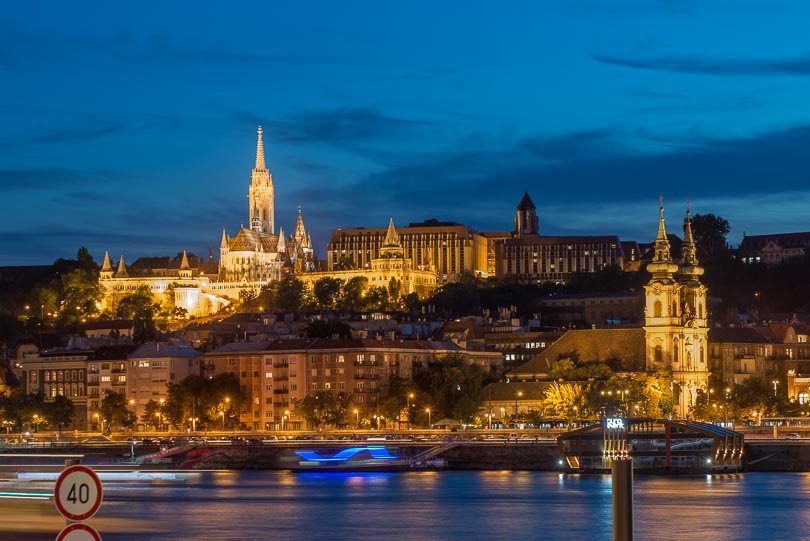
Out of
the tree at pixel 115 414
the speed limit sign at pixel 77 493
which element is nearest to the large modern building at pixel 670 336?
the tree at pixel 115 414

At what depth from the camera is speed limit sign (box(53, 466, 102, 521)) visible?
10.2 m

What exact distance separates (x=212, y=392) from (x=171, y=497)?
4151cm

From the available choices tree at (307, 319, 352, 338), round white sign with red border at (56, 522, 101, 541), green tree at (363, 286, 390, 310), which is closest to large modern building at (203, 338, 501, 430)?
tree at (307, 319, 352, 338)

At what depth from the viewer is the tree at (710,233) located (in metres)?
187

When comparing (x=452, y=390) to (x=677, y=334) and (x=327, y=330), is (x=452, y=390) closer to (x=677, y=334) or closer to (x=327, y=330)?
(x=677, y=334)

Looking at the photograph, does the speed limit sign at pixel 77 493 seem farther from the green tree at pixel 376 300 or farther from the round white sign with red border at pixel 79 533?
the green tree at pixel 376 300

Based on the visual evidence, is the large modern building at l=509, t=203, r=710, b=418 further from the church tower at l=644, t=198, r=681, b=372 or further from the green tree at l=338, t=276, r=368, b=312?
the green tree at l=338, t=276, r=368, b=312

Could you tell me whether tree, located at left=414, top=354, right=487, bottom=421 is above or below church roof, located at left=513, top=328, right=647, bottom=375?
below

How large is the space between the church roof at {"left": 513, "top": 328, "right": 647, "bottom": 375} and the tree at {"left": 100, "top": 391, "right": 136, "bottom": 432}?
2685 centimetres

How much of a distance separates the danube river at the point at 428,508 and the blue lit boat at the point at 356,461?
13.2 ft

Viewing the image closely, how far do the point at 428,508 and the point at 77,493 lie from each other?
47.8 meters

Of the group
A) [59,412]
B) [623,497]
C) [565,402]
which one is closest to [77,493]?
[623,497]

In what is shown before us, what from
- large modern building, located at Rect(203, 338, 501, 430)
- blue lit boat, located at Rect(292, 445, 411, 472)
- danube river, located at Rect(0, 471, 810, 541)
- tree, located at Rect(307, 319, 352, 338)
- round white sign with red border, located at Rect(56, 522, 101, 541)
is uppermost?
tree, located at Rect(307, 319, 352, 338)

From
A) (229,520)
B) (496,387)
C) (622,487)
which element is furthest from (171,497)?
(622,487)
